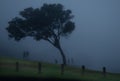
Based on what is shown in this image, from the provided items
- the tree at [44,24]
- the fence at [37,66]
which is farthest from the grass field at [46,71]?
the tree at [44,24]

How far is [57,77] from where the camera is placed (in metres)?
3.69

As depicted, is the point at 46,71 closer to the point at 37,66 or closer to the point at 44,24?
the point at 37,66

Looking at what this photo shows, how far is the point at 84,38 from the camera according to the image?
3.81m

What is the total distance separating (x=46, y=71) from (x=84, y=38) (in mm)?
563

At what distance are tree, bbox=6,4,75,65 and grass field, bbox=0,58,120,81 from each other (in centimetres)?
24

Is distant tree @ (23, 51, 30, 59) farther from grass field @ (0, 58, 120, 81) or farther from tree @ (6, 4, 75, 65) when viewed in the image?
tree @ (6, 4, 75, 65)

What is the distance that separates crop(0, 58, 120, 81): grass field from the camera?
3.67 meters

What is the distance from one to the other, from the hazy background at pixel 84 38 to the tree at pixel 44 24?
55mm

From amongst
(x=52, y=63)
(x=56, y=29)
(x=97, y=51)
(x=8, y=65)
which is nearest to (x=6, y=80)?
(x=8, y=65)

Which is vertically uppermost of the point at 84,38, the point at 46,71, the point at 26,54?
the point at 84,38

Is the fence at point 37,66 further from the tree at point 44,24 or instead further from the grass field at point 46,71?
the tree at point 44,24

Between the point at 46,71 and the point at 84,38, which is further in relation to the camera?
the point at 84,38

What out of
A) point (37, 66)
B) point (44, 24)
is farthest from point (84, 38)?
point (37, 66)

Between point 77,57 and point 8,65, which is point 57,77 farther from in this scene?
point 8,65
